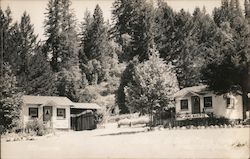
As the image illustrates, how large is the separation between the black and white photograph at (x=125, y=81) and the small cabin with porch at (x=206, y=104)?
11 centimetres

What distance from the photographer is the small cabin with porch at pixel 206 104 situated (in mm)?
43938

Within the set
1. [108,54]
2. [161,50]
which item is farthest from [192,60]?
[108,54]

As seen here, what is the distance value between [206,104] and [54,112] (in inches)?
620

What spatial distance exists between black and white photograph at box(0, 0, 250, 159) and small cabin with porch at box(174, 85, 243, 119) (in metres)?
0.11

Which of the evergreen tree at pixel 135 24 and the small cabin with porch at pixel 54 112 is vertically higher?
the evergreen tree at pixel 135 24

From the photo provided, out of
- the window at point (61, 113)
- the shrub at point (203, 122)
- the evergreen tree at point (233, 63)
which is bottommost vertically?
the shrub at point (203, 122)

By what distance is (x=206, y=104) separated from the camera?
45.1 metres

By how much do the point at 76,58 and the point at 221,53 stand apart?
42.8m

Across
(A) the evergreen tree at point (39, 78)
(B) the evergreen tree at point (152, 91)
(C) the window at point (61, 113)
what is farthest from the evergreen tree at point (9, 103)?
(A) the evergreen tree at point (39, 78)

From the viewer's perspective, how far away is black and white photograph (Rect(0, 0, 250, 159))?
2258 cm

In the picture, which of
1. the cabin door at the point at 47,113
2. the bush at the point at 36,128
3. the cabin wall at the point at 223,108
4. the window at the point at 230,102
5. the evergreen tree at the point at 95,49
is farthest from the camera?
the evergreen tree at the point at 95,49

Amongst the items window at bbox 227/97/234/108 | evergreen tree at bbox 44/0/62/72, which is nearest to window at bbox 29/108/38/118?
window at bbox 227/97/234/108

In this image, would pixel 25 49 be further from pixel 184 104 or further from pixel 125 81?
pixel 184 104

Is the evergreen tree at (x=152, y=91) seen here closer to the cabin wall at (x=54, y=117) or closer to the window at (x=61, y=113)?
the cabin wall at (x=54, y=117)
